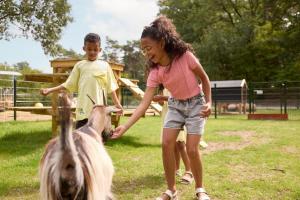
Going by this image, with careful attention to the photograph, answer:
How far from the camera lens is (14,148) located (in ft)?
24.2

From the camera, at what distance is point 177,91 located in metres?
4.01

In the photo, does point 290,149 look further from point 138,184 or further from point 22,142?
point 22,142

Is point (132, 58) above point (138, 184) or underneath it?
above

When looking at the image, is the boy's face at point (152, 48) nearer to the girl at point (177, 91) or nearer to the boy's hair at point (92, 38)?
the girl at point (177, 91)

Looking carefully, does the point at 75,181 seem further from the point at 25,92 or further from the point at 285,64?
the point at 285,64

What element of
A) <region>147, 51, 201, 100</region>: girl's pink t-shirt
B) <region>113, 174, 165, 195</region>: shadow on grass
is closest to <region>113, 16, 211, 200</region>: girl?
<region>147, 51, 201, 100</region>: girl's pink t-shirt

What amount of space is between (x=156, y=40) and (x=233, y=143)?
494cm

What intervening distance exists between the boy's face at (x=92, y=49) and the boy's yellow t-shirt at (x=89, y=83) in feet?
0.20

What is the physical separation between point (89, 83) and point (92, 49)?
0.37 m

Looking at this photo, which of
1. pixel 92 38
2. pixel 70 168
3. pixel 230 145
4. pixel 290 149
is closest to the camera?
pixel 70 168

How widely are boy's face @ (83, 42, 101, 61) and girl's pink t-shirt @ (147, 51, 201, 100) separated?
895mm

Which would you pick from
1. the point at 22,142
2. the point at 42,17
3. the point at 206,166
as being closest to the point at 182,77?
the point at 206,166

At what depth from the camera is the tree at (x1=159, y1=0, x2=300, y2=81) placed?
1330 inches

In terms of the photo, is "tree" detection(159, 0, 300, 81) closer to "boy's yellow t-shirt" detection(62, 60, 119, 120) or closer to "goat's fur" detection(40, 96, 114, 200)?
"boy's yellow t-shirt" detection(62, 60, 119, 120)
